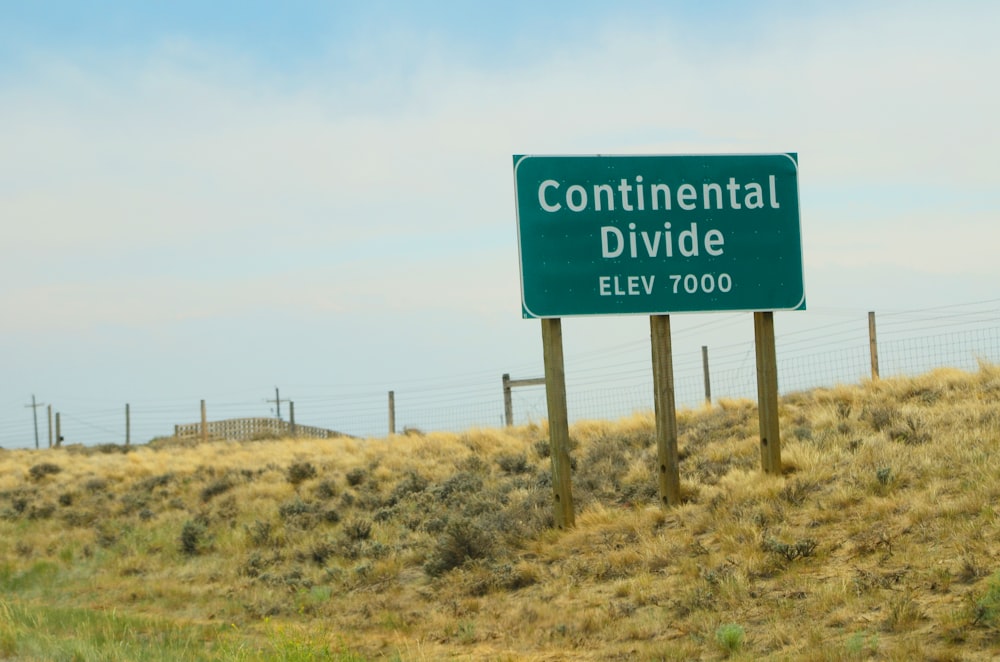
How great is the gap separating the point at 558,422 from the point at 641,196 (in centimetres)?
276

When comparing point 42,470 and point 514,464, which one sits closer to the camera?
point 514,464

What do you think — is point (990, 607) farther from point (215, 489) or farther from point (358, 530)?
point (215, 489)

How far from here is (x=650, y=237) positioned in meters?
12.1

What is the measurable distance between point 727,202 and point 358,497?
313 inches

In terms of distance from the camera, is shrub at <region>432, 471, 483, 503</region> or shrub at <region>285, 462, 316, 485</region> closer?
shrub at <region>432, 471, 483, 503</region>

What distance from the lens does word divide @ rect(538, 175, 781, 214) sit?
12016 mm

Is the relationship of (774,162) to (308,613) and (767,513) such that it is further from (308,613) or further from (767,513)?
(308,613)

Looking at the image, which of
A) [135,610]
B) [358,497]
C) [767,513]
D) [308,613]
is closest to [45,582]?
[135,610]

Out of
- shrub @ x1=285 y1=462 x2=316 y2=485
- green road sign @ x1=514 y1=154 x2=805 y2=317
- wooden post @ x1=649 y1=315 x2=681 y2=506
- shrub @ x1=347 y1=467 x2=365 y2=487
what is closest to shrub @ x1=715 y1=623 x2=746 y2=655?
wooden post @ x1=649 y1=315 x2=681 y2=506

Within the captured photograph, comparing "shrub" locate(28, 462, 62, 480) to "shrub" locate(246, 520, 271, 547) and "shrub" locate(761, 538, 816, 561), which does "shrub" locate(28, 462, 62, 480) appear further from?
"shrub" locate(761, 538, 816, 561)

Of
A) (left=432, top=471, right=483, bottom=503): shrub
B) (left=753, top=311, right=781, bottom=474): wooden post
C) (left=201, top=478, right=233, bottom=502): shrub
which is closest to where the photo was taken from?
(left=753, top=311, right=781, bottom=474): wooden post

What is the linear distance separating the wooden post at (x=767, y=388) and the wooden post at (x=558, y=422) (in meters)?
2.26

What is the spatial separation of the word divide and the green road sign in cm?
1

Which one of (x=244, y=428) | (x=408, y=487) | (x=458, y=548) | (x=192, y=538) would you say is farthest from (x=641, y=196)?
(x=244, y=428)
